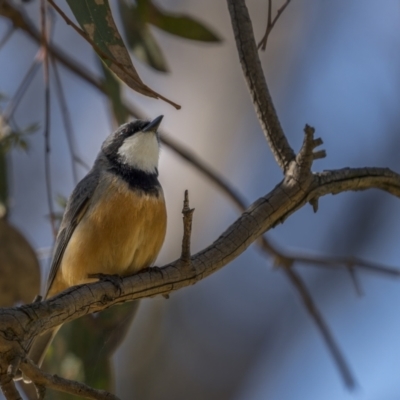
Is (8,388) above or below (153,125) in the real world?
below

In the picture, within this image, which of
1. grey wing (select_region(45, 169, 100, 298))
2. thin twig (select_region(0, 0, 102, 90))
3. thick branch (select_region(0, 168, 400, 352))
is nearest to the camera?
thick branch (select_region(0, 168, 400, 352))

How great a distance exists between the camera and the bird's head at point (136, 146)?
3404 millimetres

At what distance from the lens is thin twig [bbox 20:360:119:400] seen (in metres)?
1.73

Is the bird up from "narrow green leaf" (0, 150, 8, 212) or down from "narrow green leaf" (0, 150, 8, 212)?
down

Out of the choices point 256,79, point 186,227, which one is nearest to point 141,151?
point 256,79

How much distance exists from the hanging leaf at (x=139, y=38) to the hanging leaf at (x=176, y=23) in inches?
2.4

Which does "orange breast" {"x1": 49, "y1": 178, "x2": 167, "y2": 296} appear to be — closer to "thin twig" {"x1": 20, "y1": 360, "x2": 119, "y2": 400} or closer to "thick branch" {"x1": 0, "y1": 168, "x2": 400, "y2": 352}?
"thick branch" {"x1": 0, "y1": 168, "x2": 400, "y2": 352}

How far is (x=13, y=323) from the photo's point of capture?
1731 millimetres

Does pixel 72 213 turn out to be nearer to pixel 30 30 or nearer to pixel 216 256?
pixel 30 30

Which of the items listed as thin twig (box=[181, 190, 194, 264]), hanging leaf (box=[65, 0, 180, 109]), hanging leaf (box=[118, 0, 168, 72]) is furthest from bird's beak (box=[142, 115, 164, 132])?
thin twig (box=[181, 190, 194, 264])

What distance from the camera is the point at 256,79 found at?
246 cm

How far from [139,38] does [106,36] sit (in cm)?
141

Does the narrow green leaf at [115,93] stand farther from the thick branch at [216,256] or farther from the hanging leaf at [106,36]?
the thick branch at [216,256]

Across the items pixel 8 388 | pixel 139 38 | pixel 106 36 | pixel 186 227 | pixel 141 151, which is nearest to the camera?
pixel 8 388
